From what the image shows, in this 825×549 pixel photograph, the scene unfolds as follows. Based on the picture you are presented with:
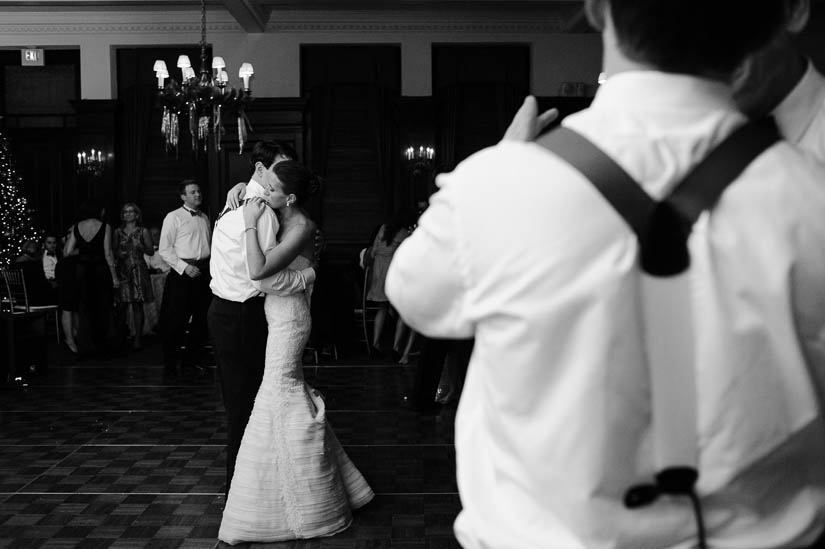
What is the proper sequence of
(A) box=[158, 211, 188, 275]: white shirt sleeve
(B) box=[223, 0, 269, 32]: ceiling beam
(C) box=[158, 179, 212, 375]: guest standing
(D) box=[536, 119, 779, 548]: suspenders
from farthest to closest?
(B) box=[223, 0, 269, 32]: ceiling beam, (A) box=[158, 211, 188, 275]: white shirt sleeve, (C) box=[158, 179, 212, 375]: guest standing, (D) box=[536, 119, 779, 548]: suspenders

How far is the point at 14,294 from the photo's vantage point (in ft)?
31.9

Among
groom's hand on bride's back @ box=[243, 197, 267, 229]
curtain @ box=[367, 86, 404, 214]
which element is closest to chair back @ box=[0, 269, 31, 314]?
groom's hand on bride's back @ box=[243, 197, 267, 229]

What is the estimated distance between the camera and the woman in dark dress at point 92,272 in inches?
332

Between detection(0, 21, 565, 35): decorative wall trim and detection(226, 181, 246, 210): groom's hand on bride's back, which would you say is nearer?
detection(226, 181, 246, 210): groom's hand on bride's back

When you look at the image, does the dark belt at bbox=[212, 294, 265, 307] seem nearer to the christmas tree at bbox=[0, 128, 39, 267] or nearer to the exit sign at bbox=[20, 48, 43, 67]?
the christmas tree at bbox=[0, 128, 39, 267]

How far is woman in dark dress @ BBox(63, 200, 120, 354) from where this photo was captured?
8.43 meters

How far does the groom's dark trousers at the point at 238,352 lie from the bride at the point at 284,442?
0.26 feet

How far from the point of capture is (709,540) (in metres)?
0.90

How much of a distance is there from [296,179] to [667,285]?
2729mm

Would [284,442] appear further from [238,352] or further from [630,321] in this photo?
[630,321]

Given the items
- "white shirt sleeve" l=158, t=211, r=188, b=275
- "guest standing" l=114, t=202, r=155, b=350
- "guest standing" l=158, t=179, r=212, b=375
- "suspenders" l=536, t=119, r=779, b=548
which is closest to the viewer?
"suspenders" l=536, t=119, r=779, b=548

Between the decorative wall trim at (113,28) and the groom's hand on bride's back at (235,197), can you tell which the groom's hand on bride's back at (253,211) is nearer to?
the groom's hand on bride's back at (235,197)

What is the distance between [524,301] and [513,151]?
16 cm

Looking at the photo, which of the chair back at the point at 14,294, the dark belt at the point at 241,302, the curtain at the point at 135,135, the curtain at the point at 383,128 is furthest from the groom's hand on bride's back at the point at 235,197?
the curtain at the point at 135,135
